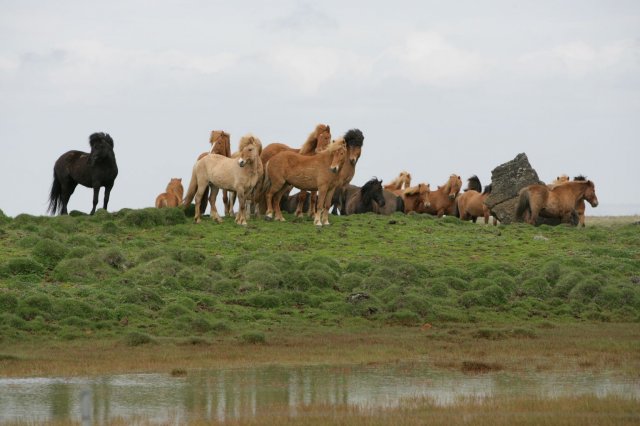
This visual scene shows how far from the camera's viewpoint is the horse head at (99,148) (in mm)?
33281

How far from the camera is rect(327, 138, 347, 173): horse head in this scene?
3110 centimetres

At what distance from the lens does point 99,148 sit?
3338 centimetres

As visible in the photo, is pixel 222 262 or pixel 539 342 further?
pixel 222 262

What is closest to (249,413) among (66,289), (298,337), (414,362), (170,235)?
(414,362)

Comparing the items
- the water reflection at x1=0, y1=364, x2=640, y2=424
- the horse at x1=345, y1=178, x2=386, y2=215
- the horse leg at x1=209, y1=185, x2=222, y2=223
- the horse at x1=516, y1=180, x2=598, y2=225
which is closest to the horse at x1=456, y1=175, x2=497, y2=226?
the horse at x1=516, y1=180, x2=598, y2=225

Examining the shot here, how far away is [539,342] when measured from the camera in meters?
20.8

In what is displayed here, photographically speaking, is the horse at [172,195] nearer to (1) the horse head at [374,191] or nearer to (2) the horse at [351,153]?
(1) the horse head at [374,191]

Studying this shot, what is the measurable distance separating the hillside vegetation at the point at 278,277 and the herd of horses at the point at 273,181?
1.07 metres

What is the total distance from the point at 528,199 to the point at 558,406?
2474 centimetres

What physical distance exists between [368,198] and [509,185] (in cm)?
579

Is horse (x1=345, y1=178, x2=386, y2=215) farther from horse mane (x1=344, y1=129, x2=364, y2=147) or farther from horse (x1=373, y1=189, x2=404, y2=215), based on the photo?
horse mane (x1=344, y1=129, x2=364, y2=147)

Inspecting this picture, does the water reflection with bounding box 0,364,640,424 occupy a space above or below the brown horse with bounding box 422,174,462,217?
below

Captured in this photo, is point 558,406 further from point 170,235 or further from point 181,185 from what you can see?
point 181,185

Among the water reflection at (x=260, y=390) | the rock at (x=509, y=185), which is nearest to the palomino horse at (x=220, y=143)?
the rock at (x=509, y=185)
